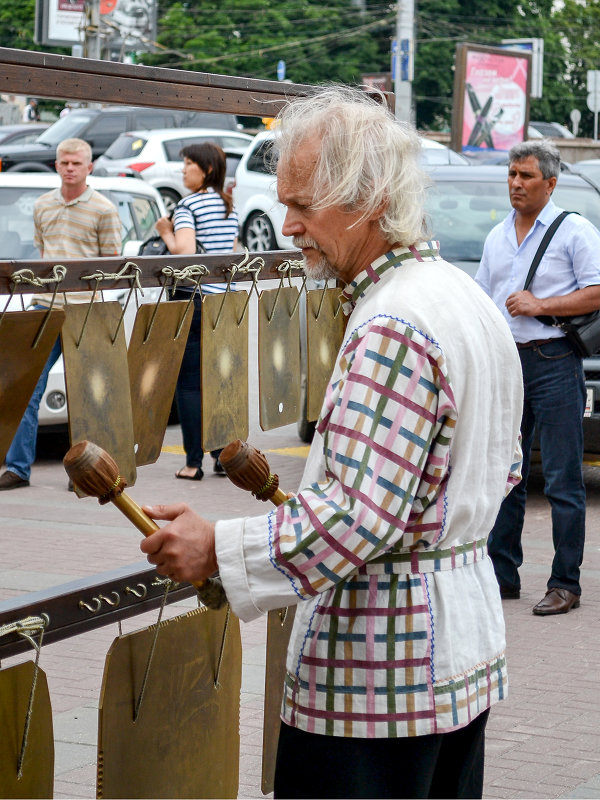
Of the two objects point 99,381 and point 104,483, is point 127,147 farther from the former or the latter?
point 104,483

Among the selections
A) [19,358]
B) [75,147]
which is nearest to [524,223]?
[75,147]

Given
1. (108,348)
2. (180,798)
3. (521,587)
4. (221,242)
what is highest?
(108,348)

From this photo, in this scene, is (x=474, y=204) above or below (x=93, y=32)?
below

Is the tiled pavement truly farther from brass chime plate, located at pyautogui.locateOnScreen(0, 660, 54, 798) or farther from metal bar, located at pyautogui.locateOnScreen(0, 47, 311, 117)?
metal bar, located at pyautogui.locateOnScreen(0, 47, 311, 117)

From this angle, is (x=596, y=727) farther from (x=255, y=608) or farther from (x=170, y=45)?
(x=170, y=45)

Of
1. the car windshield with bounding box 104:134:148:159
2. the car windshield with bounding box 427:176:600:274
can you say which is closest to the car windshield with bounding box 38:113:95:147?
the car windshield with bounding box 104:134:148:159

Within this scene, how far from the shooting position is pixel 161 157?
2252 centimetres

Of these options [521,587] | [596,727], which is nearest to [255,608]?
[596,727]

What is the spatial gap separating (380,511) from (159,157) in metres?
21.1

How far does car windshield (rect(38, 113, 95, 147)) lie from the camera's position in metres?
24.8

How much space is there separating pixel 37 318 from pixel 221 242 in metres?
5.40

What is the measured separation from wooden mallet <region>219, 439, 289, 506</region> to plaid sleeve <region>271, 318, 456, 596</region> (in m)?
0.34

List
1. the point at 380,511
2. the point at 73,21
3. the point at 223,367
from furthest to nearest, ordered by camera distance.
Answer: the point at 73,21, the point at 223,367, the point at 380,511

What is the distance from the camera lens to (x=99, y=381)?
253 centimetres
